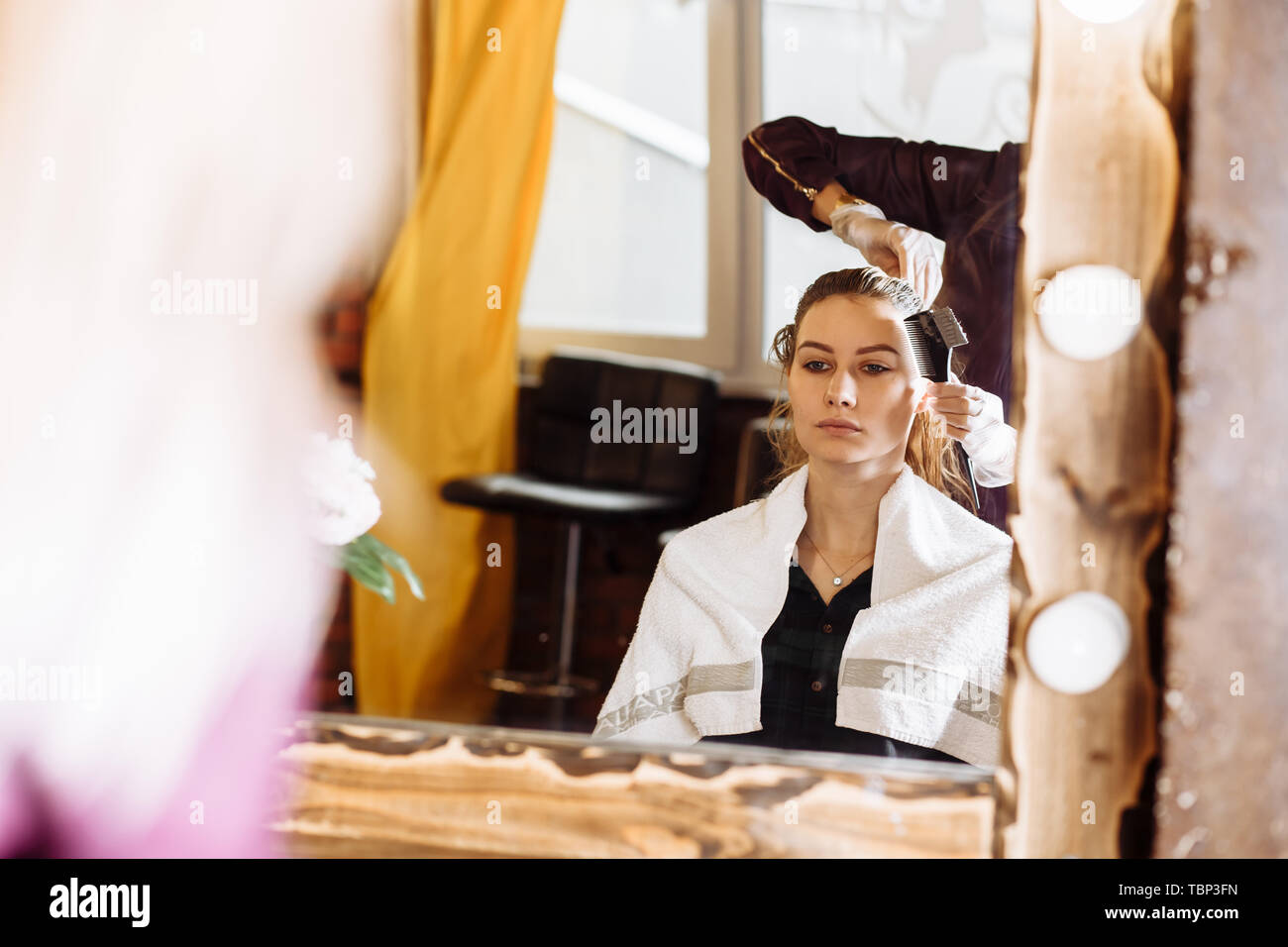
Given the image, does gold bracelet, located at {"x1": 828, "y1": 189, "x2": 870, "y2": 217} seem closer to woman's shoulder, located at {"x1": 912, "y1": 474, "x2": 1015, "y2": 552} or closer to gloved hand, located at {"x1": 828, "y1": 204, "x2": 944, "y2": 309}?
gloved hand, located at {"x1": 828, "y1": 204, "x2": 944, "y2": 309}

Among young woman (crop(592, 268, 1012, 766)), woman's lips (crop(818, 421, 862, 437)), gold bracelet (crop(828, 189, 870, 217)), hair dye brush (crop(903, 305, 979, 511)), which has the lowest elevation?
young woman (crop(592, 268, 1012, 766))

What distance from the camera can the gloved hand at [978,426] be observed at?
57 centimetres

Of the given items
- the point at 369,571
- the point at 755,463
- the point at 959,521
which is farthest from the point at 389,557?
the point at 959,521

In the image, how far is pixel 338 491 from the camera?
646 mm

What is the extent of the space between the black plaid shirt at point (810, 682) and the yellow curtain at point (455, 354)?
0.18 meters

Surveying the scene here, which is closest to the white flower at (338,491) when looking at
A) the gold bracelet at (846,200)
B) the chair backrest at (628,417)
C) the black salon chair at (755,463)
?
the chair backrest at (628,417)

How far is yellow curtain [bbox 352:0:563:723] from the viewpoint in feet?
2.06

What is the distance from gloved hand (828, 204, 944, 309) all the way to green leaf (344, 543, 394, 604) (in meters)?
0.37

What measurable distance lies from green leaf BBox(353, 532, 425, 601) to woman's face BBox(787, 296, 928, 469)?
0.91ft

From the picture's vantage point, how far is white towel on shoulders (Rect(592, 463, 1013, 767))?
578 mm

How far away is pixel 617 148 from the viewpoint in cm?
63

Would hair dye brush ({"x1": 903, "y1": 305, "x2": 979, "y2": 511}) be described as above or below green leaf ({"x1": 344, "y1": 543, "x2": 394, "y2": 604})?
above

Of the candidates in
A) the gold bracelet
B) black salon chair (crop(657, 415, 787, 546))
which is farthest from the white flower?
the gold bracelet
